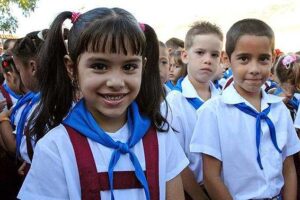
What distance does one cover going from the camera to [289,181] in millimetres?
Answer: 2180

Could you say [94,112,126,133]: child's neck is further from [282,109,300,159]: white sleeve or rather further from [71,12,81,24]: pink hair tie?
[282,109,300,159]: white sleeve

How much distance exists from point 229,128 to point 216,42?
3.07 ft

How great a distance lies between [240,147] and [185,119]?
1.74 ft

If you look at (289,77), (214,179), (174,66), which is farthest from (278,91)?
(214,179)

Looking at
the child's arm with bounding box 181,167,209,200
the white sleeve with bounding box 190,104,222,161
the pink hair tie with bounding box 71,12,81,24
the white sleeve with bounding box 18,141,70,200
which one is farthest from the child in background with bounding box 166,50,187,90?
the white sleeve with bounding box 18,141,70,200

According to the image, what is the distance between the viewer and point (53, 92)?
5.51 feet

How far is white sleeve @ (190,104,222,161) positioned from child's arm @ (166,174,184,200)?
0.45 metres

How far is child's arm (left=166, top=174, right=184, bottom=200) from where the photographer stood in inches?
64.4

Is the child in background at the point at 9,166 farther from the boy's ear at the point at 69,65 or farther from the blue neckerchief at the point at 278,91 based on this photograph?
the blue neckerchief at the point at 278,91

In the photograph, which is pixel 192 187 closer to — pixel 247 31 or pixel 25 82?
pixel 247 31

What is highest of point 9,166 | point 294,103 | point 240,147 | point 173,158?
point 173,158

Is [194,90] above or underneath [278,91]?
above

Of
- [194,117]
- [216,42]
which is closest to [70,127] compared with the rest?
[194,117]

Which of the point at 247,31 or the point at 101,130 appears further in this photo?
the point at 247,31
